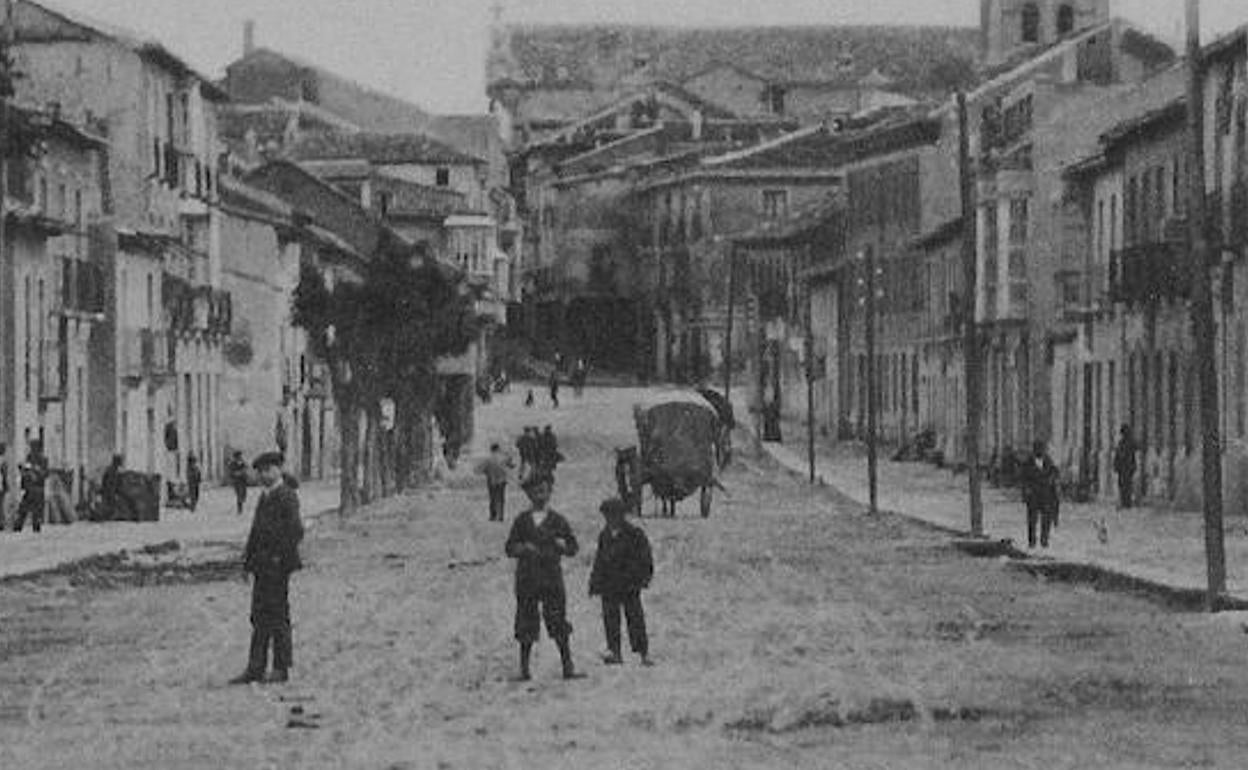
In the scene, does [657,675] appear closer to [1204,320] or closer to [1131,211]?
[1204,320]

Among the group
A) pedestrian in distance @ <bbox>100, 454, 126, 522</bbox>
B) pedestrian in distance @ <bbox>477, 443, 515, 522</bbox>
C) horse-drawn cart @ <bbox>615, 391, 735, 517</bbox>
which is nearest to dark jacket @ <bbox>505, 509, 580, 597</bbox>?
pedestrian in distance @ <bbox>477, 443, 515, 522</bbox>

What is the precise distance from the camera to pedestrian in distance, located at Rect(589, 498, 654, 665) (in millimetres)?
28516

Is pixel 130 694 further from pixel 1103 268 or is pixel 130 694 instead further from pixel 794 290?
pixel 794 290

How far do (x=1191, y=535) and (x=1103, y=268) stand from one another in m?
22.5

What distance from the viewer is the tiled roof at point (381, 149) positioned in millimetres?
148750

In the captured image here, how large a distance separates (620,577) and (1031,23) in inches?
5641

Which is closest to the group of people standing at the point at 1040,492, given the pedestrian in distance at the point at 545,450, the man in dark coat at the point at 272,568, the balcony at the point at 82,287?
the balcony at the point at 82,287

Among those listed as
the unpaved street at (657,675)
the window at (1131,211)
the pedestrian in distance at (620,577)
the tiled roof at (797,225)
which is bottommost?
the unpaved street at (657,675)

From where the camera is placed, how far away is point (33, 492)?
2391 inches

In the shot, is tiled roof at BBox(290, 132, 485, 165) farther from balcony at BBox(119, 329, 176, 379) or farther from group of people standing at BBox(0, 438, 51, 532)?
group of people standing at BBox(0, 438, 51, 532)

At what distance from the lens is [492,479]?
66250 millimetres

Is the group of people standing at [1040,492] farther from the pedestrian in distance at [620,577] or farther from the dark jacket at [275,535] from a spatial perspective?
the dark jacket at [275,535]

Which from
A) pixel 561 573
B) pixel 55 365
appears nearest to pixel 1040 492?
pixel 561 573

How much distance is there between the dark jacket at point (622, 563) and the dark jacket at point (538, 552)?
108cm
